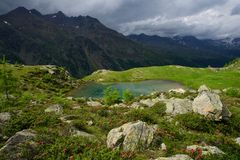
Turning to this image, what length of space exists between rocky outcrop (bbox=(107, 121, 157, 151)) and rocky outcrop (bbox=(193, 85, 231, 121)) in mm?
13208

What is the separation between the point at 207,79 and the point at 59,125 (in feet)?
566

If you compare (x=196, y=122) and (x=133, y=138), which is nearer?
(x=133, y=138)

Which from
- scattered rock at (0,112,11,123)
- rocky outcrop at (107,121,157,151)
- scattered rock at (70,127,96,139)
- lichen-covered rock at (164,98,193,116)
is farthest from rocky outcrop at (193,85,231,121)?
scattered rock at (0,112,11,123)

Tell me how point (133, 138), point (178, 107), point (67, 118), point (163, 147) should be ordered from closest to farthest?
point (163, 147) < point (133, 138) < point (67, 118) < point (178, 107)

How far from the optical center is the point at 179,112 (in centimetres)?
3988

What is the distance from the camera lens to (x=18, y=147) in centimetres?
2330

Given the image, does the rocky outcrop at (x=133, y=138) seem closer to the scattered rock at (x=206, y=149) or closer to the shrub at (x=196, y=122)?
the scattered rock at (x=206, y=149)

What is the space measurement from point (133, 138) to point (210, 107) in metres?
15.4

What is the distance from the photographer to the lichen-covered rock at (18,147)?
74.1 ft

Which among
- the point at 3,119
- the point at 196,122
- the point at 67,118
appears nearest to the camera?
the point at 3,119

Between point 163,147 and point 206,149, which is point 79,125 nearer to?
point 163,147

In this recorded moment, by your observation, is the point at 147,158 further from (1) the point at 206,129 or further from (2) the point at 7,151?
(1) the point at 206,129

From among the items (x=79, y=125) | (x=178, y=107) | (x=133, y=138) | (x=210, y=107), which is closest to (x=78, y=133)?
(x=79, y=125)

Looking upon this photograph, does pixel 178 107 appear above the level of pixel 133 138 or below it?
below
